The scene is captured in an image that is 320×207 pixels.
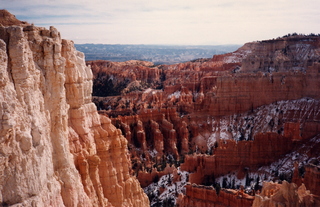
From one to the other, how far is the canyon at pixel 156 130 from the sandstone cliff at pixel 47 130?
30 millimetres

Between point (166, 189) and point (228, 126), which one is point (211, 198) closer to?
point (166, 189)

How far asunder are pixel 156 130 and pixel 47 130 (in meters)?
43.1

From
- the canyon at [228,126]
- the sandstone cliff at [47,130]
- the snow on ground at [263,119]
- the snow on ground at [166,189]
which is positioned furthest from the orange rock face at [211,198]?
the snow on ground at [263,119]

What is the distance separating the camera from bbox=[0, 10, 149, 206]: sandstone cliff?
8320 mm

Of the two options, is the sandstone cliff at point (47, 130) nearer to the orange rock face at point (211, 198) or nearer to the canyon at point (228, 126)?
the canyon at point (228, 126)

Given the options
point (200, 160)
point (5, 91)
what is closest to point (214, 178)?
point (200, 160)

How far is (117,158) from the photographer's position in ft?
A: 56.5

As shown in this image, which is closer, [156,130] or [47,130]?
[47,130]

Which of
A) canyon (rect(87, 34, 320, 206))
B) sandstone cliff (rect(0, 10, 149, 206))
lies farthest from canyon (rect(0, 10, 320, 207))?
canyon (rect(87, 34, 320, 206))

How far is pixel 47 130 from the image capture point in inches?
406

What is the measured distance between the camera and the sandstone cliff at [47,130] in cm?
832

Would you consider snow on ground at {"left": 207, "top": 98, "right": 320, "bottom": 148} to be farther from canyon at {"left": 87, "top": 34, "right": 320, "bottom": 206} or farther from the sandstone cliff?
the sandstone cliff

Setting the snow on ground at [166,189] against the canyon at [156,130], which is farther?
the snow on ground at [166,189]

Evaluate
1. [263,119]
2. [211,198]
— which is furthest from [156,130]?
[211,198]
